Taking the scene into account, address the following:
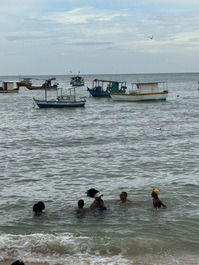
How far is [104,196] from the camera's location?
14.6 metres

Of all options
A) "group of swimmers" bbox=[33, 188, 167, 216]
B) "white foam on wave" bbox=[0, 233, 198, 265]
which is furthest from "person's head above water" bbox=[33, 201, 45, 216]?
"white foam on wave" bbox=[0, 233, 198, 265]

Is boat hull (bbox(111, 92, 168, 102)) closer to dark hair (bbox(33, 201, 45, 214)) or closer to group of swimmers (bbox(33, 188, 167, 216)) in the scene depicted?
group of swimmers (bbox(33, 188, 167, 216))

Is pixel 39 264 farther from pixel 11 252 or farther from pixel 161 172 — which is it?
pixel 161 172

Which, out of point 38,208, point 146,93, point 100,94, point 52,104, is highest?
point 146,93

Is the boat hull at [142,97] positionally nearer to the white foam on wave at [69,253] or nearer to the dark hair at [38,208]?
the dark hair at [38,208]

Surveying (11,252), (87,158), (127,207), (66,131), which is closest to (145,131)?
(66,131)

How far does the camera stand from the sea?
10.3 metres

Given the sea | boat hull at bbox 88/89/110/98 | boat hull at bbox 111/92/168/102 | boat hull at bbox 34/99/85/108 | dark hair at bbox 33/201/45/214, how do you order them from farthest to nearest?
1. boat hull at bbox 88/89/110/98
2. boat hull at bbox 111/92/168/102
3. boat hull at bbox 34/99/85/108
4. dark hair at bbox 33/201/45/214
5. the sea

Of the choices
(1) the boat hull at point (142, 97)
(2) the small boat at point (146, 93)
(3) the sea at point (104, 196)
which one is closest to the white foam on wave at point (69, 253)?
(3) the sea at point (104, 196)

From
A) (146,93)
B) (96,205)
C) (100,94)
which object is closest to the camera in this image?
(96,205)

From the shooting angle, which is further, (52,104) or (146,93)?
(146,93)

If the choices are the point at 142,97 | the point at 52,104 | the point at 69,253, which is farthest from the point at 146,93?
the point at 69,253

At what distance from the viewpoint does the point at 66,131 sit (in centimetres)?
3253

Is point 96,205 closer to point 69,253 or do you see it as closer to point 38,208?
point 38,208
